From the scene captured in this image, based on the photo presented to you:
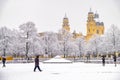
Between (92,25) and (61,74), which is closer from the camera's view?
(61,74)

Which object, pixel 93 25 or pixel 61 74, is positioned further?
pixel 93 25

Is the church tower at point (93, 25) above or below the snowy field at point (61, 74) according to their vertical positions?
above

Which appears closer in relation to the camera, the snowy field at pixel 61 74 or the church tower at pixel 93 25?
the snowy field at pixel 61 74

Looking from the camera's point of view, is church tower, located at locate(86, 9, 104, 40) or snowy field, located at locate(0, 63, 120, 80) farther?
church tower, located at locate(86, 9, 104, 40)

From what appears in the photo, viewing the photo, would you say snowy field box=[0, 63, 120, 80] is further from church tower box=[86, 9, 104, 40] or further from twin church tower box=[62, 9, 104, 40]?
church tower box=[86, 9, 104, 40]

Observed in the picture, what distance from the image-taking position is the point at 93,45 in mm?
72375

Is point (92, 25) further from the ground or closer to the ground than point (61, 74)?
further from the ground

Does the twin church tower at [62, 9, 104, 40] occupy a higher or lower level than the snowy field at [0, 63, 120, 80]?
higher

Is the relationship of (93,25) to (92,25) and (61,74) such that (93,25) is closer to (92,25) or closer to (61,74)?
(92,25)

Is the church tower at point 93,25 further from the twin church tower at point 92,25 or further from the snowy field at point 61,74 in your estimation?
the snowy field at point 61,74

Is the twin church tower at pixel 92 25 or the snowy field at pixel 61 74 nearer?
the snowy field at pixel 61 74

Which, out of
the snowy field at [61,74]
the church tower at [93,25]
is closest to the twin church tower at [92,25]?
the church tower at [93,25]

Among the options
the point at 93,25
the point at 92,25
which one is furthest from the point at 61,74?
the point at 93,25

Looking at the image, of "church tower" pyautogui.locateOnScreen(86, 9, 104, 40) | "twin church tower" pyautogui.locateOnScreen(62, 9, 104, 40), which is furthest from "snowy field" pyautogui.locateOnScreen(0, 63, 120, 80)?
"church tower" pyautogui.locateOnScreen(86, 9, 104, 40)
